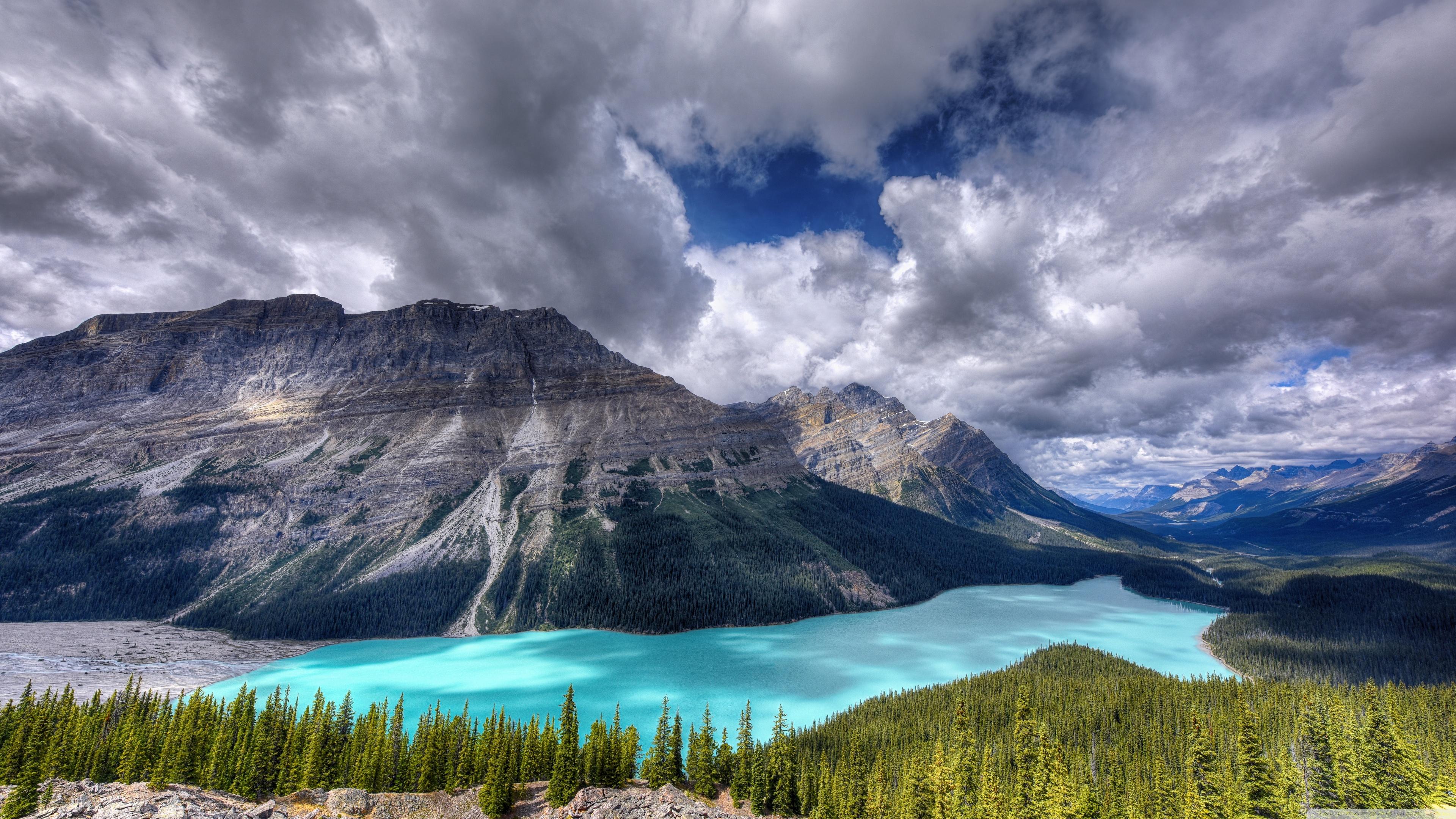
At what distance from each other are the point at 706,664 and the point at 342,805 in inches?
3145

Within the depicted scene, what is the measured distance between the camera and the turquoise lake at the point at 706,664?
9100 centimetres

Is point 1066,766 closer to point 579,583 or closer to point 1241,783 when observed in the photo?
point 1241,783

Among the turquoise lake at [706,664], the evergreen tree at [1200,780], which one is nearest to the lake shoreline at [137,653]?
the turquoise lake at [706,664]

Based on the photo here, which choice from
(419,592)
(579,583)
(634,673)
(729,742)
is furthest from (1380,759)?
(419,592)

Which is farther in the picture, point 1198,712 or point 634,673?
point 634,673

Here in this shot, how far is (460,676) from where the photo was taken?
10569 cm

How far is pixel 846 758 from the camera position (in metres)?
63.9

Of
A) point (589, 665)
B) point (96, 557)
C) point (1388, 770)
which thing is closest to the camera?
point (1388, 770)

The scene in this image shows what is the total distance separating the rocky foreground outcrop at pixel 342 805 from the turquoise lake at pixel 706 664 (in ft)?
111

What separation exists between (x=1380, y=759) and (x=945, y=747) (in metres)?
37.3

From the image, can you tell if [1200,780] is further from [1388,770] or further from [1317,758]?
[1317,758]

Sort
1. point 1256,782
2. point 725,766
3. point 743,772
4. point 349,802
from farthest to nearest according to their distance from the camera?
point 725,766 < point 743,772 < point 1256,782 < point 349,802

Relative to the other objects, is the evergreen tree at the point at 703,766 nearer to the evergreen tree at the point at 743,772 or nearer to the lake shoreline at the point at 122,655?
the evergreen tree at the point at 743,772

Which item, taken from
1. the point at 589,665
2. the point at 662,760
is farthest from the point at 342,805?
the point at 589,665
